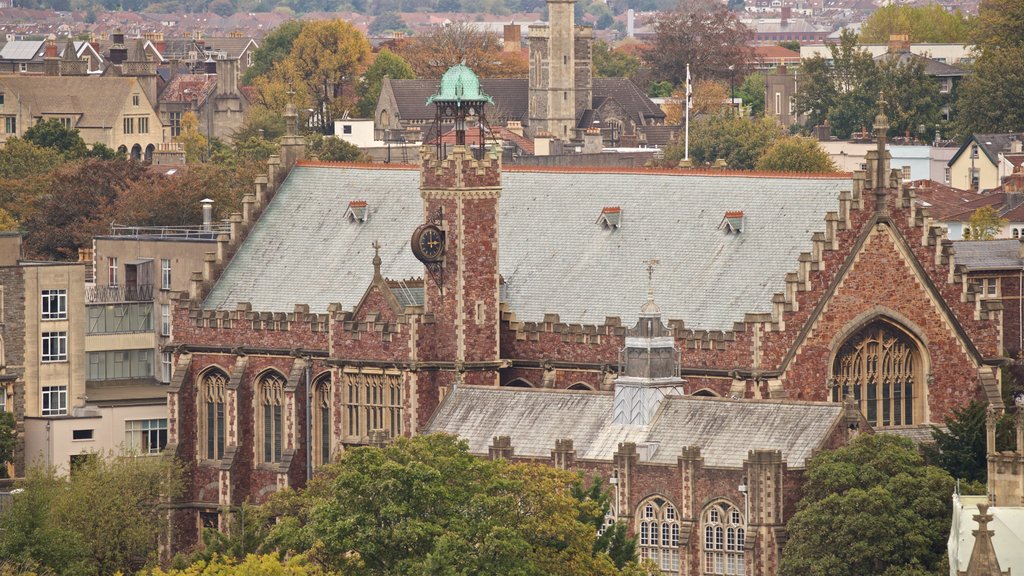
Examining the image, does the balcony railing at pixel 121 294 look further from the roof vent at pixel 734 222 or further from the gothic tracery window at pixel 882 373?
the gothic tracery window at pixel 882 373

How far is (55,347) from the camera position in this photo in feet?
555

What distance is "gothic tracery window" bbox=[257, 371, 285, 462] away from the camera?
152 metres

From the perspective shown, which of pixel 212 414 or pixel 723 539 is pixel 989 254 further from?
pixel 723 539

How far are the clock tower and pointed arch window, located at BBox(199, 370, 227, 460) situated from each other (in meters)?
12.9

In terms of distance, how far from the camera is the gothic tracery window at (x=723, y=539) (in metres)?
130

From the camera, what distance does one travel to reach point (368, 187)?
157 metres

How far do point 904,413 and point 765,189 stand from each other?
10.9 meters

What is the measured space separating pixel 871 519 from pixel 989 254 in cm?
4895

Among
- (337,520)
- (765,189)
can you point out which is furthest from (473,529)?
(765,189)

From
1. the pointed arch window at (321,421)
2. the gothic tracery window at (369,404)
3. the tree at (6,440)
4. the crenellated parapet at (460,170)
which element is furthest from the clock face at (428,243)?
the tree at (6,440)

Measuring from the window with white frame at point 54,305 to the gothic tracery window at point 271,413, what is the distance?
778 inches

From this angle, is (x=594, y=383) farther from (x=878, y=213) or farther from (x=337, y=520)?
(x=337, y=520)

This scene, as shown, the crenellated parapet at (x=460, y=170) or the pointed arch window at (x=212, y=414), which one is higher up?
the crenellated parapet at (x=460, y=170)

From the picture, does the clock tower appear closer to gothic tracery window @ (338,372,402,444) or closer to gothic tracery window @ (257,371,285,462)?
gothic tracery window @ (338,372,402,444)
